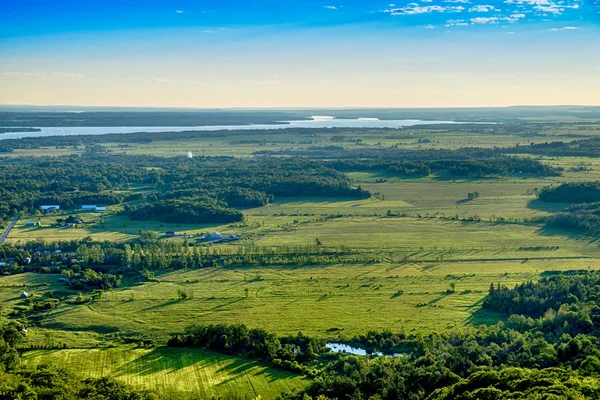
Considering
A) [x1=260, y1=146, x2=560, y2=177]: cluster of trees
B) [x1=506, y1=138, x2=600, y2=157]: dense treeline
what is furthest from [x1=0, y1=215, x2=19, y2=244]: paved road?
[x1=506, y1=138, x2=600, y2=157]: dense treeline

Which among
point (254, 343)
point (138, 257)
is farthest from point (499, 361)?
point (138, 257)

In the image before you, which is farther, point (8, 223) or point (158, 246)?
point (8, 223)

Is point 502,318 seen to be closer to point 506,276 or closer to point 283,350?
point 506,276

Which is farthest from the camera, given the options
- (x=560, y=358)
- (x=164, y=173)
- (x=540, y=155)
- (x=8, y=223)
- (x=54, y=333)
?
(x=540, y=155)

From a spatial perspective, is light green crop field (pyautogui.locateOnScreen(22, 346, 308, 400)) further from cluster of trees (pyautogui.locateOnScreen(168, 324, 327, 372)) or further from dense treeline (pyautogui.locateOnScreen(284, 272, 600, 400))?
dense treeline (pyautogui.locateOnScreen(284, 272, 600, 400))

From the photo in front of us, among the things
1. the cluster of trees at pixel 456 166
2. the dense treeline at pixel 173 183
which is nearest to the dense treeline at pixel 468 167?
the cluster of trees at pixel 456 166

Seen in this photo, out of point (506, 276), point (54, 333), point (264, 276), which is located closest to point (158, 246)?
point (264, 276)

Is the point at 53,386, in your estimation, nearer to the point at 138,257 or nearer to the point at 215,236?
the point at 138,257
